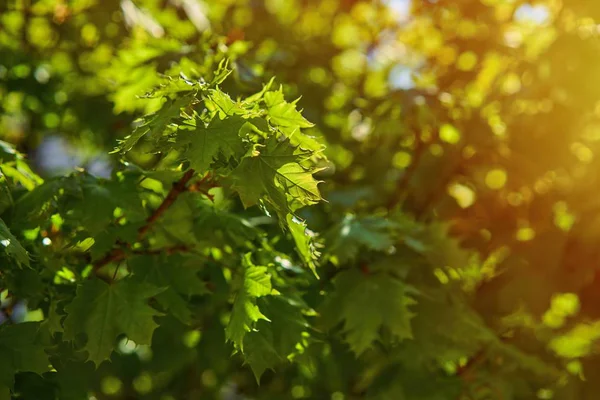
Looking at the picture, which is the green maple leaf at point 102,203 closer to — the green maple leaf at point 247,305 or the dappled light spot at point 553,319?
the green maple leaf at point 247,305

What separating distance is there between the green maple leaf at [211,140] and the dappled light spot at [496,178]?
1.53m

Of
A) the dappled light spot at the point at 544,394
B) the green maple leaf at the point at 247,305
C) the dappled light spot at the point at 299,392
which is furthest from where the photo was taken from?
the dappled light spot at the point at 299,392

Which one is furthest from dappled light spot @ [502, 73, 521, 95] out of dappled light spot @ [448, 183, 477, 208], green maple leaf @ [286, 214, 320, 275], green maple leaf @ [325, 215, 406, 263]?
green maple leaf @ [286, 214, 320, 275]

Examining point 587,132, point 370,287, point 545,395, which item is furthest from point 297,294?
point 587,132

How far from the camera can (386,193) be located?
7.75ft

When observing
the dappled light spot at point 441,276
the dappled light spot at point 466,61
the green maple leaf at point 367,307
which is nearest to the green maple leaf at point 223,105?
the green maple leaf at point 367,307

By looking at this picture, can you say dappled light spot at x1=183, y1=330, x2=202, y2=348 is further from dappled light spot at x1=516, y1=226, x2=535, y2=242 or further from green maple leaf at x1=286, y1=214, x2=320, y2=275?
dappled light spot at x1=516, y1=226, x2=535, y2=242

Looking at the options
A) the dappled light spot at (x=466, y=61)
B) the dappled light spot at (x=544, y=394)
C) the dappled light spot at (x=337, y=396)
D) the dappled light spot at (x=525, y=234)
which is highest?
the dappled light spot at (x=466, y=61)

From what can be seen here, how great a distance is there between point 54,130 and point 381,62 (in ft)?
4.65

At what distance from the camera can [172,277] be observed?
1.56 m

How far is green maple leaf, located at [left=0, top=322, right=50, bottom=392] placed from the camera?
4.14 feet

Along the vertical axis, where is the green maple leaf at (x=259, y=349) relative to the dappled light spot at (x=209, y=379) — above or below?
above

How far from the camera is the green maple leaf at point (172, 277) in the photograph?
1.52 metres

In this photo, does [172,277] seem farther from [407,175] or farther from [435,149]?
[435,149]
